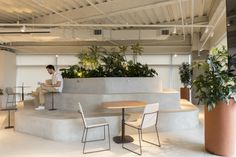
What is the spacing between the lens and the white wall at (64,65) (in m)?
12.7

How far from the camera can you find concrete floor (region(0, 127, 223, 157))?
164 inches

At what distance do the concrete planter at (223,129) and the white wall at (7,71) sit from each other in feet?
30.8

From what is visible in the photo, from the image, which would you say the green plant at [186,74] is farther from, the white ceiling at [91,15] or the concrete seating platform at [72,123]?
the concrete seating platform at [72,123]

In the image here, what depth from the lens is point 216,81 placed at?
404 cm

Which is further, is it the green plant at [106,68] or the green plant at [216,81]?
the green plant at [106,68]

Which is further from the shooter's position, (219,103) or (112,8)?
(112,8)

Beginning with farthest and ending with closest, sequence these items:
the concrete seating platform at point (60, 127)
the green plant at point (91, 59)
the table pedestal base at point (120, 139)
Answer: the green plant at point (91, 59), the concrete seating platform at point (60, 127), the table pedestal base at point (120, 139)

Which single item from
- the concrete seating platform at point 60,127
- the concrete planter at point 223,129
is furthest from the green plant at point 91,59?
the concrete planter at point 223,129

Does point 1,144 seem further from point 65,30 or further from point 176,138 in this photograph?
point 65,30

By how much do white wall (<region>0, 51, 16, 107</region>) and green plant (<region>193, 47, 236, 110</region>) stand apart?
30.3ft

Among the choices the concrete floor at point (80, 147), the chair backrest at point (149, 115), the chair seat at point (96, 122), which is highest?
the chair backrest at point (149, 115)

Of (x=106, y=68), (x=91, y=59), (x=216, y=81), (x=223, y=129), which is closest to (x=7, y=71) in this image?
(x=91, y=59)

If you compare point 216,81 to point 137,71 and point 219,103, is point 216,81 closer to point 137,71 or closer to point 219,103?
point 219,103

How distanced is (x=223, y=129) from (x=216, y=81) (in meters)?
0.78
